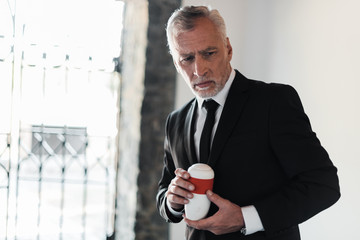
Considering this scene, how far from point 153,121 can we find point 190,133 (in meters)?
1.60

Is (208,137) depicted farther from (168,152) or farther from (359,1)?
(359,1)

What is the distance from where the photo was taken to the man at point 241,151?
0.97 m

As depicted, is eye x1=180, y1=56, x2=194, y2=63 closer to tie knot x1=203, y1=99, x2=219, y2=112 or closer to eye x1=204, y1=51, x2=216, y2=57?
eye x1=204, y1=51, x2=216, y2=57

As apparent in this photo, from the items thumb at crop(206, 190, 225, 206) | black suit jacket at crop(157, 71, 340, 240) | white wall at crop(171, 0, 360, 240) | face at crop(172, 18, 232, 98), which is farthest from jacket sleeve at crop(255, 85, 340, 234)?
white wall at crop(171, 0, 360, 240)

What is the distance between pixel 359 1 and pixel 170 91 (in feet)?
4.78

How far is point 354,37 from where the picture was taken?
76.9 inches

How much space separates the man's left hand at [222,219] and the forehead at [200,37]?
0.48m

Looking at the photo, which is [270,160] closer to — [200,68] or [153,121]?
[200,68]

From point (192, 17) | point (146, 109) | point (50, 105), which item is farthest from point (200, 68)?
point (50, 105)

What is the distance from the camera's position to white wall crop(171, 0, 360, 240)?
1.96 metres

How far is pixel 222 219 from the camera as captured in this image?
953 mm

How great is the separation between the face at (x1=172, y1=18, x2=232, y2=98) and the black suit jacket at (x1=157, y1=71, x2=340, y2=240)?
65 mm

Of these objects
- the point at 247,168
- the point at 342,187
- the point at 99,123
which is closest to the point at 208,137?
the point at 247,168

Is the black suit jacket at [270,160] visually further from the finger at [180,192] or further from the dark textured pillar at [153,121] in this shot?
the dark textured pillar at [153,121]
